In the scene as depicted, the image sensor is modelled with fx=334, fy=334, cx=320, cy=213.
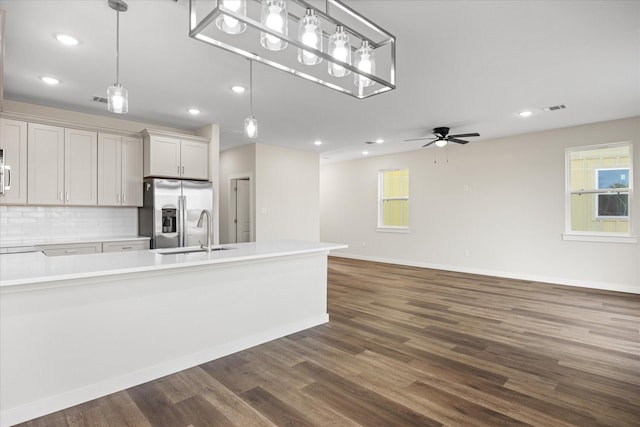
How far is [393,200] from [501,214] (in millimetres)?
2505

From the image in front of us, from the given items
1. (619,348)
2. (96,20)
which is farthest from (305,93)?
(619,348)

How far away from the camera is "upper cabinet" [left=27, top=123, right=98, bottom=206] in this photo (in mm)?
3998

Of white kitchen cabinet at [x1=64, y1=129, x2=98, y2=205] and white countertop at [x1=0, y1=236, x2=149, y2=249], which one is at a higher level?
white kitchen cabinet at [x1=64, y1=129, x2=98, y2=205]

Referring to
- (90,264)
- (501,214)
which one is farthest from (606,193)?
(90,264)

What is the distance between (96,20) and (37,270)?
181 cm

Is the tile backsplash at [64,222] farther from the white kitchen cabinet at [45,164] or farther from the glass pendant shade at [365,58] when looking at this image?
the glass pendant shade at [365,58]

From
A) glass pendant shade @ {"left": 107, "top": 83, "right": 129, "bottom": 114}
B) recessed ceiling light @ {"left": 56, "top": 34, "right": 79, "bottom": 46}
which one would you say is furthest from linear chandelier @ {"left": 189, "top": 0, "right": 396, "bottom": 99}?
recessed ceiling light @ {"left": 56, "top": 34, "right": 79, "bottom": 46}

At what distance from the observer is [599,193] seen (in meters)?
5.42

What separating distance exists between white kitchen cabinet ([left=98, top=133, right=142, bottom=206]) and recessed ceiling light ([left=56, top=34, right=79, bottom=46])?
1985mm

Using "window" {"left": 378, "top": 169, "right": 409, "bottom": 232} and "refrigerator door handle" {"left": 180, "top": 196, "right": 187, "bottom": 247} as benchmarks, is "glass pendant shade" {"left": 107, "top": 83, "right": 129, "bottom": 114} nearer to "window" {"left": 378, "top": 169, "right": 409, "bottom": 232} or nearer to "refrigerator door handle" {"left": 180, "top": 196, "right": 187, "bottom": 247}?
"refrigerator door handle" {"left": 180, "top": 196, "right": 187, "bottom": 247}

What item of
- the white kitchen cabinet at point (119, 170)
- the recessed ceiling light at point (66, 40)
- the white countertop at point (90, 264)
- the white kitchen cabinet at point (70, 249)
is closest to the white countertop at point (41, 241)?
the white kitchen cabinet at point (70, 249)

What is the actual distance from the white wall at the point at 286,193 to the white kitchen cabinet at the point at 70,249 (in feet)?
9.79

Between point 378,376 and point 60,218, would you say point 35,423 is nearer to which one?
point 378,376

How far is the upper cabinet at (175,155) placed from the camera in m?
4.67
